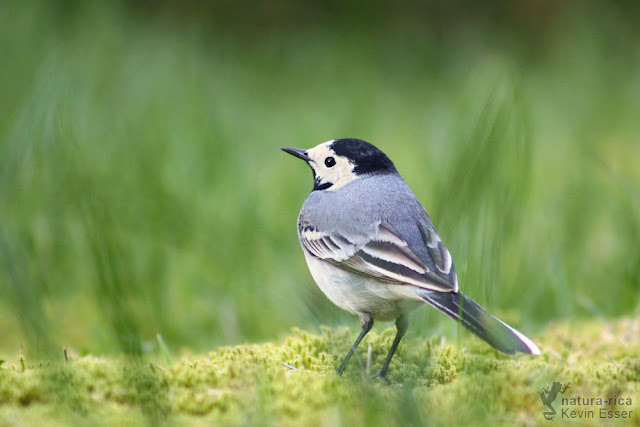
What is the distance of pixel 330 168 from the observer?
304cm

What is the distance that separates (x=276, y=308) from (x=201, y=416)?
A: 8.01 feet

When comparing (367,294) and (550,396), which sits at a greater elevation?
(367,294)

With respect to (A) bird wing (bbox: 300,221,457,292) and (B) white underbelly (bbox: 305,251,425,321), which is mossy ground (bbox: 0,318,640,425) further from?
(A) bird wing (bbox: 300,221,457,292)

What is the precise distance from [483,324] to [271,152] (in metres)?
5.40

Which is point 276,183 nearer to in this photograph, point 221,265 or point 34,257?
point 221,265

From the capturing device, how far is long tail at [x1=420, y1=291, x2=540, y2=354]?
204 centimetres

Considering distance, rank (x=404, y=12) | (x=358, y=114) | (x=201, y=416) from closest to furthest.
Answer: (x=201, y=416)
(x=358, y=114)
(x=404, y=12)

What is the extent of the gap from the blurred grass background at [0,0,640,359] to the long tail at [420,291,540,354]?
0.45m

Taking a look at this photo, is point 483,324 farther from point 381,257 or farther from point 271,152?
point 271,152

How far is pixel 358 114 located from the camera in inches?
268

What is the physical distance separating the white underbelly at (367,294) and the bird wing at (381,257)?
35 millimetres

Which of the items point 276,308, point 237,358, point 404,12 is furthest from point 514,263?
point 404,12

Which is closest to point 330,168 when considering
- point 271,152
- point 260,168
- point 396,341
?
point 396,341

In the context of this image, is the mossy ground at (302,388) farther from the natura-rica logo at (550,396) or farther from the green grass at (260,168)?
the green grass at (260,168)
